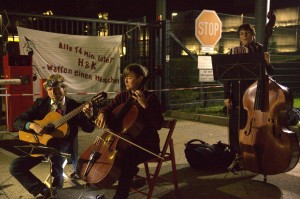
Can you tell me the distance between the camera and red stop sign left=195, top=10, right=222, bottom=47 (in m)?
10.1

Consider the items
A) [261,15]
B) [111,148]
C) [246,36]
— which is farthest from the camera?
[261,15]

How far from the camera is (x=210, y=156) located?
5230 mm

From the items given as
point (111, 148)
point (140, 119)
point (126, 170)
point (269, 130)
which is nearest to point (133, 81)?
point (140, 119)

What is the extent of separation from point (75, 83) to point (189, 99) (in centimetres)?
352

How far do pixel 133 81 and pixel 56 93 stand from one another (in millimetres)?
894

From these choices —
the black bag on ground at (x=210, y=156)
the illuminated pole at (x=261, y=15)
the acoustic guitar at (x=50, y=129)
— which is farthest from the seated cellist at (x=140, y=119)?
the illuminated pole at (x=261, y=15)

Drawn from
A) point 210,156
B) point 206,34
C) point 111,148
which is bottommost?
point 210,156

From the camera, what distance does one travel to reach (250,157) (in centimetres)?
461

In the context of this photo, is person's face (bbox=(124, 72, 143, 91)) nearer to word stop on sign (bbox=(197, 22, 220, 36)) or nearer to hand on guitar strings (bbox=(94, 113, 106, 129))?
hand on guitar strings (bbox=(94, 113, 106, 129))

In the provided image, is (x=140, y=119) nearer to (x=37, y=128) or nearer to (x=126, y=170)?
(x=126, y=170)

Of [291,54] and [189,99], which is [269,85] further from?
[291,54]

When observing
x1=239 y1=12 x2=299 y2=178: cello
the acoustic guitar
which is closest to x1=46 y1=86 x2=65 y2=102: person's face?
the acoustic guitar

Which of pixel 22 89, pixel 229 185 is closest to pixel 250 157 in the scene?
pixel 229 185

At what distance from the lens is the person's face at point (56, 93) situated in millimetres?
4180
